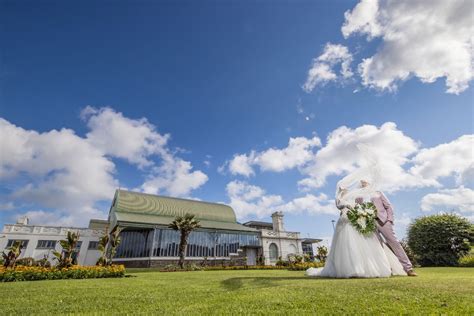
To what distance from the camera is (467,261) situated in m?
13.5

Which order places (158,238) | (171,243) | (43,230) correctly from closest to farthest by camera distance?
(158,238), (171,243), (43,230)

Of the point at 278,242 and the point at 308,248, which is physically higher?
the point at 278,242

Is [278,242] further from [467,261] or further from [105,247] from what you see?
[105,247]

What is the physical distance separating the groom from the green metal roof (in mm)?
23672

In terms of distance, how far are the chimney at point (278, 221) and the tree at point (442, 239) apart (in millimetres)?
21719

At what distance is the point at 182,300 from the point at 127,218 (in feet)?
84.3

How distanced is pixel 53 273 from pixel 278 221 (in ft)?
101

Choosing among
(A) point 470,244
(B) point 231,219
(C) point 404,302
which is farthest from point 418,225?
(B) point 231,219

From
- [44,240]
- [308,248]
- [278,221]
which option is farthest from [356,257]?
[308,248]

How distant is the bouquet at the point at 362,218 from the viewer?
24.3 feet

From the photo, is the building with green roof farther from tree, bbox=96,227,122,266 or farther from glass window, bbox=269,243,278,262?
tree, bbox=96,227,122,266

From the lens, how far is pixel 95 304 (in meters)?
4.21

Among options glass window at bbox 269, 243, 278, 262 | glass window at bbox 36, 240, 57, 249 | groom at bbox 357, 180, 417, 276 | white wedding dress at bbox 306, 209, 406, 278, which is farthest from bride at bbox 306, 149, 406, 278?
glass window at bbox 36, 240, 57, 249

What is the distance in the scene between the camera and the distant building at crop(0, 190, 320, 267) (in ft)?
86.1
